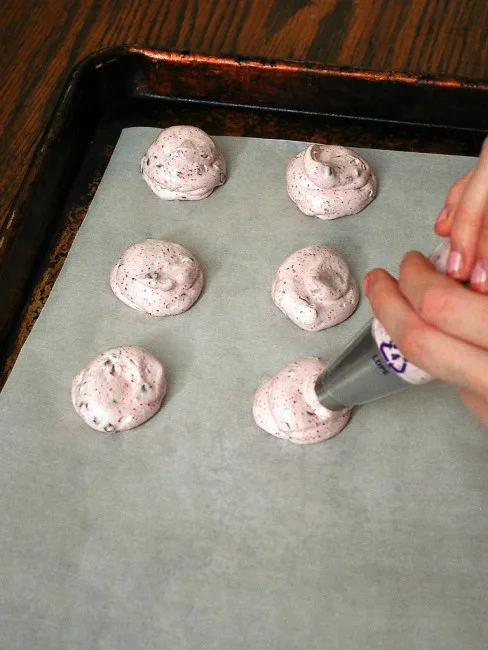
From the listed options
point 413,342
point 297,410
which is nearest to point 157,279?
point 297,410

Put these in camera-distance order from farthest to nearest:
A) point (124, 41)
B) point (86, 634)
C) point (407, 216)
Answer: point (124, 41) < point (407, 216) < point (86, 634)

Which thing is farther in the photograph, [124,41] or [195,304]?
[124,41]

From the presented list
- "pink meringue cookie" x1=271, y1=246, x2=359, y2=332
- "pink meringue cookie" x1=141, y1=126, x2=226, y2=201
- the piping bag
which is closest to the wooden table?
"pink meringue cookie" x1=141, y1=126, x2=226, y2=201

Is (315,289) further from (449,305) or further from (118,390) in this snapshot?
(449,305)

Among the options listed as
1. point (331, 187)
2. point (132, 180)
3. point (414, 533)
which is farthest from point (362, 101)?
point (414, 533)

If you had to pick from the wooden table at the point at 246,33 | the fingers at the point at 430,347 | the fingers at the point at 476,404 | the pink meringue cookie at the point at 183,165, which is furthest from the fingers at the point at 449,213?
the wooden table at the point at 246,33

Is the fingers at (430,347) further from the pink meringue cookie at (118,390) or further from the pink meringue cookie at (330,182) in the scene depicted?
the pink meringue cookie at (330,182)

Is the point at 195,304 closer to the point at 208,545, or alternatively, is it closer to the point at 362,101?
the point at 208,545
